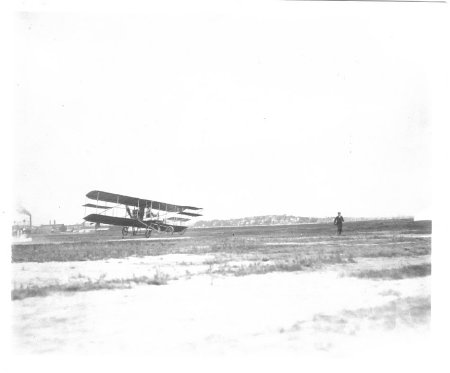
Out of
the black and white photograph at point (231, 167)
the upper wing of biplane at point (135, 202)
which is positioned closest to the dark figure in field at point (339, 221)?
the black and white photograph at point (231, 167)

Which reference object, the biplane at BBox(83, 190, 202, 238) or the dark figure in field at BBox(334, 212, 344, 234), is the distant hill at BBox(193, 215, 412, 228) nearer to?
the dark figure in field at BBox(334, 212, 344, 234)

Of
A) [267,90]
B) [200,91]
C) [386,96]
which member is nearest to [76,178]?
[200,91]

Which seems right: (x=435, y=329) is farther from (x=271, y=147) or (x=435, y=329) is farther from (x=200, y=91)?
(x=200, y=91)

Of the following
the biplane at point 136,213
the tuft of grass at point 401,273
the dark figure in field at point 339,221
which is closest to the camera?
the tuft of grass at point 401,273

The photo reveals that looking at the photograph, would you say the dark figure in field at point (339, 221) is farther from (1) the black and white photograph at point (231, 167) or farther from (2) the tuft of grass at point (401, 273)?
(2) the tuft of grass at point (401, 273)

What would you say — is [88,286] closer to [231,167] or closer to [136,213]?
[136,213]

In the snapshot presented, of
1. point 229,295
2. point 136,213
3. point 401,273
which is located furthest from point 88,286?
point 401,273

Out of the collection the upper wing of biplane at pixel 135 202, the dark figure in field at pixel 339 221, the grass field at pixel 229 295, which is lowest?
the grass field at pixel 229 295
